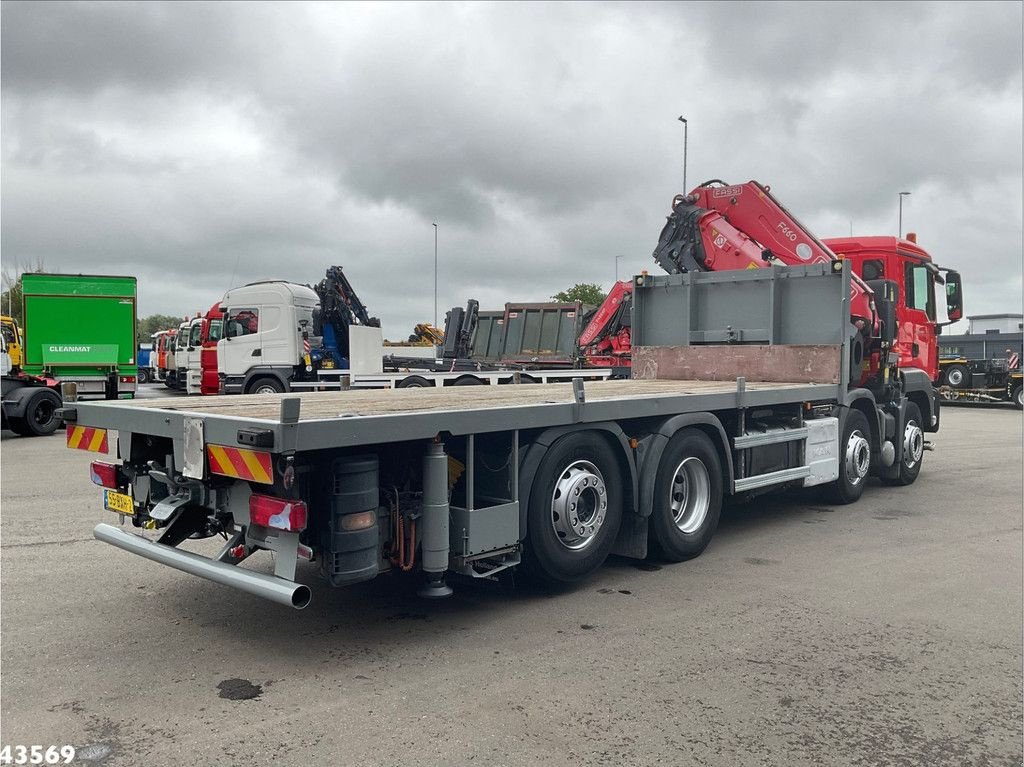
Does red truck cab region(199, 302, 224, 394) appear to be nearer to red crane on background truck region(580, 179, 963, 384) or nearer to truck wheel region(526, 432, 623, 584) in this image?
red crane on background truck region(580, 179, 963, 384)

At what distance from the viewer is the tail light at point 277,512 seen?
4.38 m

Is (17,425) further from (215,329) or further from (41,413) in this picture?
(215,329)

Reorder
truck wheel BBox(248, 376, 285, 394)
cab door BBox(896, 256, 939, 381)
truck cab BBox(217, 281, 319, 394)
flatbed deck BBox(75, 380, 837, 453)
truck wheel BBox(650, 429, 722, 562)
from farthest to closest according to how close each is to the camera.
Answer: truck cab BBox(217, 281, 319, 394) < truck wheel BBox(248, 376, 285, 394) < cab door BBox(896, 256, 939, 381) < truck wheel BBox(650, 429, 722, 562) < flatbed deck BBox(75, 380, 837, 453)

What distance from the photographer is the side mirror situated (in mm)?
11508

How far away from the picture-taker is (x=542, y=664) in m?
4.52

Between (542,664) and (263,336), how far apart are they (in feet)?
52.0

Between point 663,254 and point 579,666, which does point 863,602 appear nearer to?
point 579,666

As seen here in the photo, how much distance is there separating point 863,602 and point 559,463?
7.30ft

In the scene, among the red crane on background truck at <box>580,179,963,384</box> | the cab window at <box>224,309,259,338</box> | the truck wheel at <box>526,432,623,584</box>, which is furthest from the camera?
the cab window at <box>224,309,259,338</box>

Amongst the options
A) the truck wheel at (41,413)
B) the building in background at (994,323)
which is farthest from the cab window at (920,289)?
the building in background at (994,323)

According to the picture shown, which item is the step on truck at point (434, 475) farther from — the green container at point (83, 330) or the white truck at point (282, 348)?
the green container at point (83, 330)

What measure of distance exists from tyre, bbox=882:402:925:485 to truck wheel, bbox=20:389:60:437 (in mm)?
14669

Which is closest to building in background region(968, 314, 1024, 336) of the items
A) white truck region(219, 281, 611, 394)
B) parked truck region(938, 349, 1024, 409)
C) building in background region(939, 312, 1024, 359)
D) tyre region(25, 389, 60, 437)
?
building in background region(939, 312, 1024, 359)

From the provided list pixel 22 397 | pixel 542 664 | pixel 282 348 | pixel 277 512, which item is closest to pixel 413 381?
pixel 282 348
